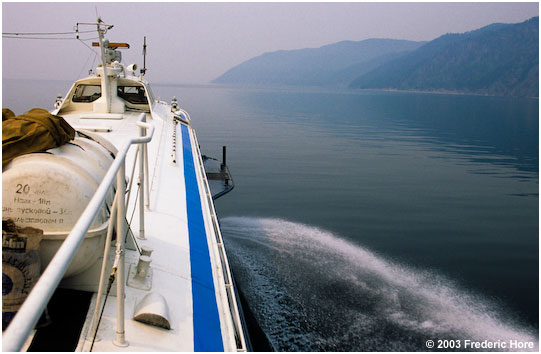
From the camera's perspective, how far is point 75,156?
4.59m

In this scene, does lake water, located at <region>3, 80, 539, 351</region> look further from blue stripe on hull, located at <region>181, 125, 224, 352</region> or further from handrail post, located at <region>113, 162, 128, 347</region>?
handrail post, located at <region>113, 162, 128, 347</region>

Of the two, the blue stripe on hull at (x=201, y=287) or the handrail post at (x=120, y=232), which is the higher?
the handrail post at (x=120, y=232)

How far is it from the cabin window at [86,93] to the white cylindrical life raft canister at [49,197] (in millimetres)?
13916

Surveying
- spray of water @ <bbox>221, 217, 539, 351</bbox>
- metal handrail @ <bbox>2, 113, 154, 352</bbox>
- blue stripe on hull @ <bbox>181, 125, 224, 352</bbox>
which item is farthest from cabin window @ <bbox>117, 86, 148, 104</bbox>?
metal handrail @ <bbox>2, 113, 154, 352</bbox>

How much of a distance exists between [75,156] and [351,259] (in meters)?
9.43

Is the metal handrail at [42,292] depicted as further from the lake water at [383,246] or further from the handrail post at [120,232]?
the lake water at [383,246]

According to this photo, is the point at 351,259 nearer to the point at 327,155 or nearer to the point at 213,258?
the point at 213,258

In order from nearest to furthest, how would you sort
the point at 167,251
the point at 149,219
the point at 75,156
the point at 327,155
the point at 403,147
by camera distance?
the point at 75,156 → the point at 167,251 → the point at 149,219 → the point at 327,155 → the point at 403,147

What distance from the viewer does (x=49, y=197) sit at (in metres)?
4.11

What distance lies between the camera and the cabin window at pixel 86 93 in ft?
56.0

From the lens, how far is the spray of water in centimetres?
891

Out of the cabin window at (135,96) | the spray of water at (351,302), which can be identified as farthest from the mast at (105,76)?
the spray of water at (351,302)

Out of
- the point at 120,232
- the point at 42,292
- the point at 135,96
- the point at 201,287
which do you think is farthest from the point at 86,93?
the point at 42,292

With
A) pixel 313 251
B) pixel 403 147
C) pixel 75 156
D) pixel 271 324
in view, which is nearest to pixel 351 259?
pixel 313 251
